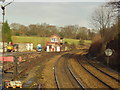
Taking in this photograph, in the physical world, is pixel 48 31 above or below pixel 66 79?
above

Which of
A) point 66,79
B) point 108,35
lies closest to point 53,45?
point 108,35

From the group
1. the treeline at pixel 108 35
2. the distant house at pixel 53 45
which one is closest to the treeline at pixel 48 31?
the distant house at pixel 53 45

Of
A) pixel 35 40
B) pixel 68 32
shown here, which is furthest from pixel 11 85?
pixel 68 32

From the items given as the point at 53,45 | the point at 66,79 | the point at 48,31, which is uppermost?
the point at 48,31

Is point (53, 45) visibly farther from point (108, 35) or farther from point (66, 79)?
point (66, 79)

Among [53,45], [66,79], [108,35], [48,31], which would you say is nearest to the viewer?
[66,79]

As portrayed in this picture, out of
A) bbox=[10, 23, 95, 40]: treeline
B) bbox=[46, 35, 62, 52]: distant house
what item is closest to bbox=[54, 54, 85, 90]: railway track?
bbox=[46, 35, 62, 52]: distant house

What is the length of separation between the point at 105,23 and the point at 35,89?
31924 millimetres

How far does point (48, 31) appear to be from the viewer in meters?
99.7

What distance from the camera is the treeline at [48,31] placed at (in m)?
94.8

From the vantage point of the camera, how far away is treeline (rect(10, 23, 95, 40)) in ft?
311

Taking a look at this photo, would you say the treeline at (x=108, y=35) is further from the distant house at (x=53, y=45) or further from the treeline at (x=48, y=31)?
the treeline at (x=48, y=31)

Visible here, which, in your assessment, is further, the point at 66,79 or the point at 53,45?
the point at 53,45

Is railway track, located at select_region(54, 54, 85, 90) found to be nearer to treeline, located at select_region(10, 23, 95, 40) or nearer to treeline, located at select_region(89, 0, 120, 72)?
treeline, located at select_region(89, 0, 120, 72)
